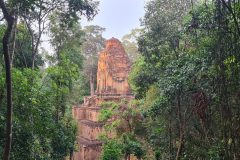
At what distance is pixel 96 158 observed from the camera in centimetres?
1775

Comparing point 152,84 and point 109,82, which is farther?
point 109,82

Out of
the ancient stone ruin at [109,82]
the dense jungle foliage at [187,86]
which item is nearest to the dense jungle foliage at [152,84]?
the dense jungle foliage at [187,86]

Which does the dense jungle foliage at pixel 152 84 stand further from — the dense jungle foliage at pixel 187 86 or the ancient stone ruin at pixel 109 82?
the ancient stone ruin at pixel 109 82

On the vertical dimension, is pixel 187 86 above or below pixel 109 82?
below

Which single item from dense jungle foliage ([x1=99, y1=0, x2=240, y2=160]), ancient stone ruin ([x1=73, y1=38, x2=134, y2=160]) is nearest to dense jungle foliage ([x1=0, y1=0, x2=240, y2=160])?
dense jungle foliage ([x1=99, y1=0, x2=240, y2=160])

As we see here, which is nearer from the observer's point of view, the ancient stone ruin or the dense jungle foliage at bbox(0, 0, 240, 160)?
the dense jungle foliage at bbox(0, 0, 240, 160)

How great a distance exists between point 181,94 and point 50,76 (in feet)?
20.4

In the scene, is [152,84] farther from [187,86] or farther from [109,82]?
[109,82]

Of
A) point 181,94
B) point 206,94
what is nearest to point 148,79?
point 181,94

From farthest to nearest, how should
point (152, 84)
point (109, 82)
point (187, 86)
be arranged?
point (109, 82) → point (152, 84) → point (187, 86)

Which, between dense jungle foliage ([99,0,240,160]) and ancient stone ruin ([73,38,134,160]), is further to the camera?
ancient stone ruin ([73,38,134,160])

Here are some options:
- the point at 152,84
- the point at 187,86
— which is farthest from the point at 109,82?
the point at 187,86

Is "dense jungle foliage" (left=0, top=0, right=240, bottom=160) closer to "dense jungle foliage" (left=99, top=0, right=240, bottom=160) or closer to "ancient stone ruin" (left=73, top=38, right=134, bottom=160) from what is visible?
"dense jungle foliage" (left=99, top=0, right=240, bottom=160)

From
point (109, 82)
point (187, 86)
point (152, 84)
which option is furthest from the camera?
point (109, 82)
